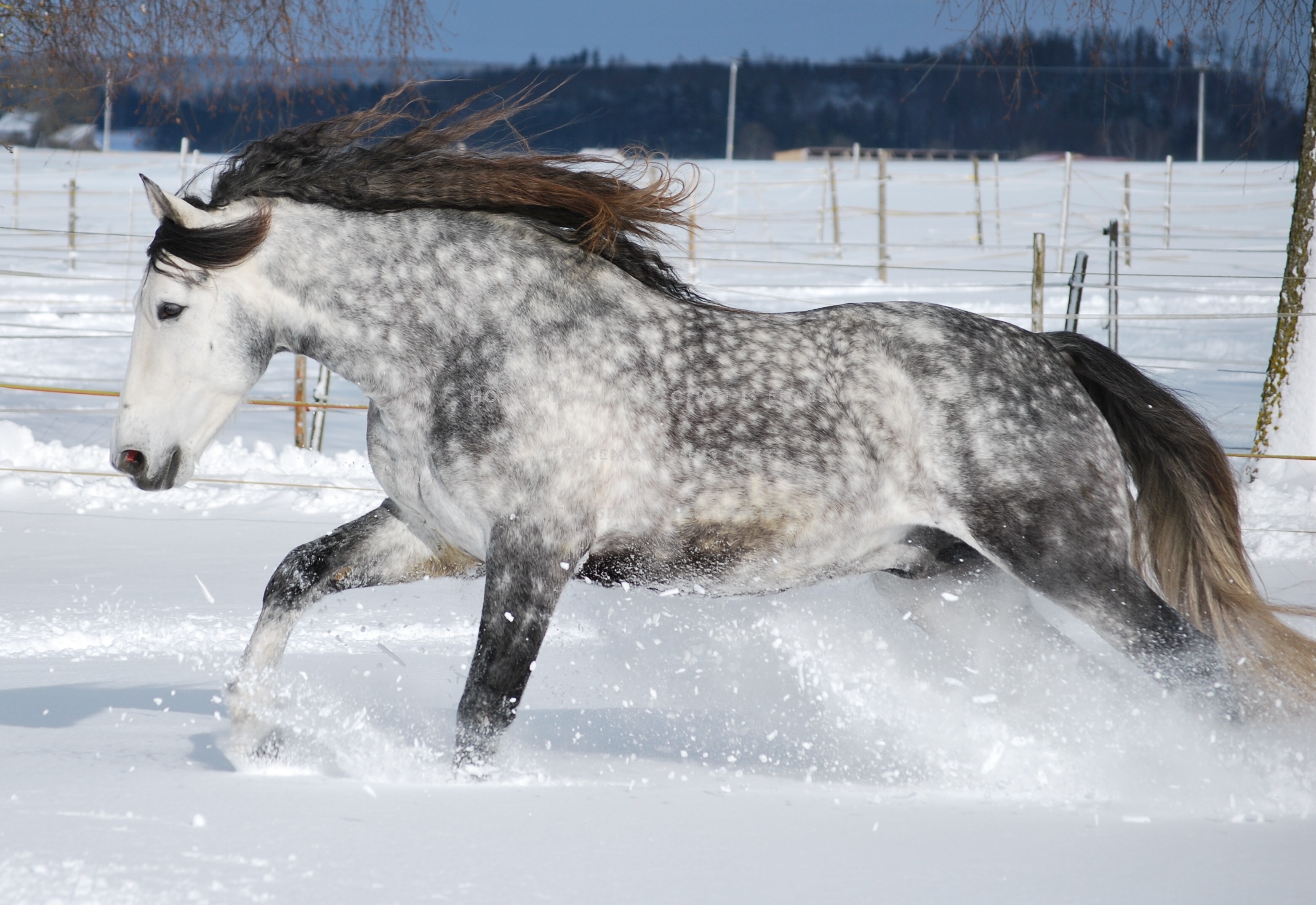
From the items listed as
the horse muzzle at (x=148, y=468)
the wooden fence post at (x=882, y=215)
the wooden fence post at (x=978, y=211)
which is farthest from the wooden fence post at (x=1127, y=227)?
the horse muzzle at (x=148, y=468)

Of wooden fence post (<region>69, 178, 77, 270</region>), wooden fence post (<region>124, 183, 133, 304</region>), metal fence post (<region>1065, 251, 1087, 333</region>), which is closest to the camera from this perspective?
metal fence post (<region>1065, 251, 1087, 333</region>)

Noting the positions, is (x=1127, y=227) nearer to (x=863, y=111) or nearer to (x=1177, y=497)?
(x=1177, y=497)

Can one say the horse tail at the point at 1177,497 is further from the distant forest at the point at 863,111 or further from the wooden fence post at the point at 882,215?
the distant forest at the point at 863,111

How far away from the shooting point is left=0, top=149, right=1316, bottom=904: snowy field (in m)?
2.12

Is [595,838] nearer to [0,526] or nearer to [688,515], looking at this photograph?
[688,515]

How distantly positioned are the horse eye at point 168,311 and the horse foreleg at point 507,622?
90 cm

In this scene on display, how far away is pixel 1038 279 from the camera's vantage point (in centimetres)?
836

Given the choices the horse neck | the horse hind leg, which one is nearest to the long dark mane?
the horse neck

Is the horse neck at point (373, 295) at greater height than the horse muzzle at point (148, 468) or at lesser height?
greater

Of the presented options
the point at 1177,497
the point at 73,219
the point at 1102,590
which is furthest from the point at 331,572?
the point at 73,219

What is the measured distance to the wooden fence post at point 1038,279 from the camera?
808cm

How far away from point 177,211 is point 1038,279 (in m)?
6.96

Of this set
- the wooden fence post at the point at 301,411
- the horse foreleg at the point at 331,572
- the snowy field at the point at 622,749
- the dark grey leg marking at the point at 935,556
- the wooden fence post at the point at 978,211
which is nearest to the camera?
the snowy field at the point at 622,749

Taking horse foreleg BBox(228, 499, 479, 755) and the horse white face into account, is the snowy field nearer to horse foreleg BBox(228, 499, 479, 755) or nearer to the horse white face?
horse foreleg BBox(228, 499, 479, 755)
